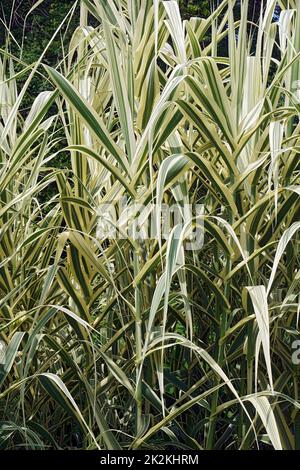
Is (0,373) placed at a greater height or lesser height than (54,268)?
lesser

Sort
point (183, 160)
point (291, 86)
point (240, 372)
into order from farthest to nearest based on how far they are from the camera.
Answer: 1. point (240, 372)
2. point (291, 86)
3. point (183, 160)

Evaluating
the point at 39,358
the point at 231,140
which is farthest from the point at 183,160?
the point at 39,358

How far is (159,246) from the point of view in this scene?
3.22 ft

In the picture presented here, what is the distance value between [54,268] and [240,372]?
1.25 feet

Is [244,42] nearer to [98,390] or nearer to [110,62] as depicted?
[110,62]

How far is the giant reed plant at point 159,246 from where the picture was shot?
108 cm

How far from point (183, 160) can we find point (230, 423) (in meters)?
0.47

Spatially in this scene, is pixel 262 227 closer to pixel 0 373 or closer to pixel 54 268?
pixel 54 268

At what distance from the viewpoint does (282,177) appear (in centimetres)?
119

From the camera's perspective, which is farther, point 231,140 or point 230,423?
point 230,423

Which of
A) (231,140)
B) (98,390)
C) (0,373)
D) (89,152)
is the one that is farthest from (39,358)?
(231,140)

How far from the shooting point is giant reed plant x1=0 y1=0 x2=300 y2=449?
3.53 ft

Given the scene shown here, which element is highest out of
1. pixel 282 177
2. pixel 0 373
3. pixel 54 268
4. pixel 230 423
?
pixel 282 177

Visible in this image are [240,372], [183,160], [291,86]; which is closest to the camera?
[183,160]
